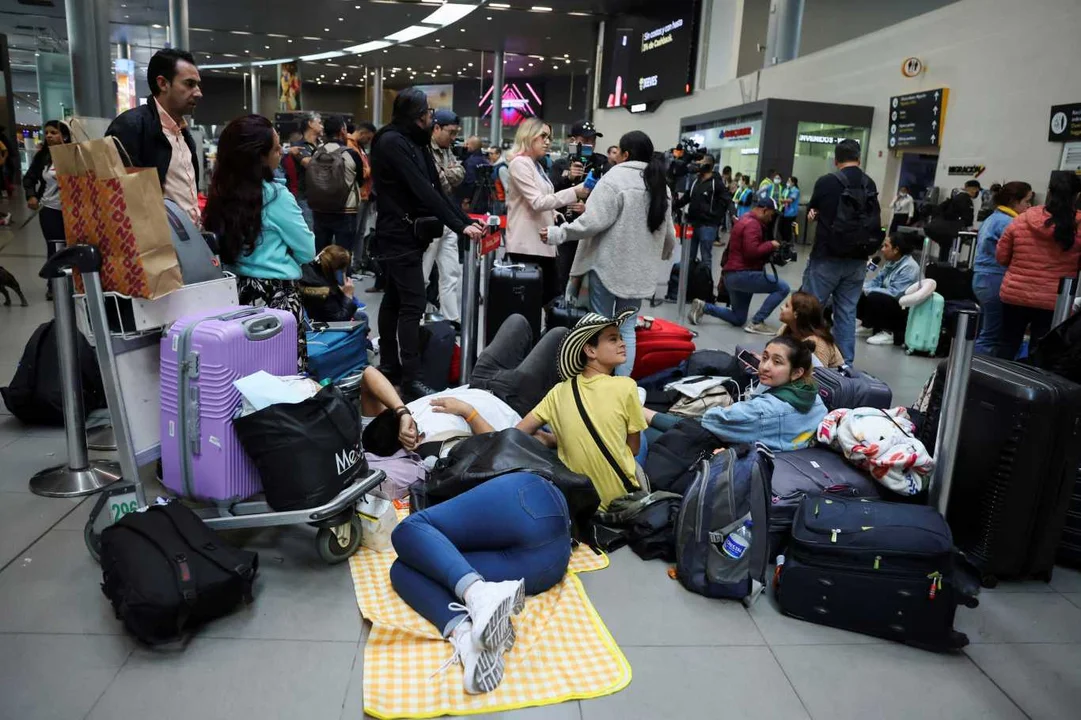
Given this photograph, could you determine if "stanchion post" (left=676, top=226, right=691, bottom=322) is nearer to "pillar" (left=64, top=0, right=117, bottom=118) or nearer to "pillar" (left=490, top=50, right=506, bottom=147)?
"pillar" (left=64, top=0, right=117, bottom=118)

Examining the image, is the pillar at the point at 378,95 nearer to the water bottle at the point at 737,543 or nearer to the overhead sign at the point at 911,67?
the overhead sign at the point at 911,67

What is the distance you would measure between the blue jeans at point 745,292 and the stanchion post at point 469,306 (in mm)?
3590

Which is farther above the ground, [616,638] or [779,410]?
[779,410]

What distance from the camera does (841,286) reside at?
5.86m

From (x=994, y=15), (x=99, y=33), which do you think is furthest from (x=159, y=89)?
(x=994, y=15)

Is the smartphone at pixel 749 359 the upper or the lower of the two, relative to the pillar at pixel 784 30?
lower

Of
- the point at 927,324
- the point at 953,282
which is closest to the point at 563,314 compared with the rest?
the point at 927,324

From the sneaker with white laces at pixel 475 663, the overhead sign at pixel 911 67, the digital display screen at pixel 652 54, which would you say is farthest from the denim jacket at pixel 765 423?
the digital display screen at pixel 652 54

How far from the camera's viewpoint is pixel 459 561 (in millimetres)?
2348

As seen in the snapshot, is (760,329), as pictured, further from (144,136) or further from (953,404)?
(144,136)

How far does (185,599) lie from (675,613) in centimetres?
155

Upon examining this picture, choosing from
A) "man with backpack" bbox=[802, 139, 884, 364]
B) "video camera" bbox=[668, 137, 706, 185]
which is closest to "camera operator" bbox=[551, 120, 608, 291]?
"video camera" bbox=[668, 137, 706, 185]

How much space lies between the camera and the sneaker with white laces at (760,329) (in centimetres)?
751

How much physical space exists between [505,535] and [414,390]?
6.75ft
